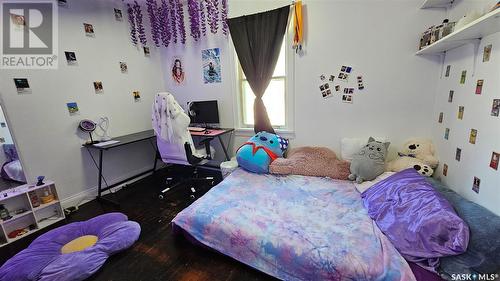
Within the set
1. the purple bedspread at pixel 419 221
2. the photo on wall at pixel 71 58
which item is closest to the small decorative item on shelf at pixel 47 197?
the photo on wall at pixel 71 58

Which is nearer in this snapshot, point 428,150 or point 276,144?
point 428,150

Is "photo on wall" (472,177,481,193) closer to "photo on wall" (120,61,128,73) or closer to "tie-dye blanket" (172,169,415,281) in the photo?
"tie-dye blanket" (172,169,415,281)

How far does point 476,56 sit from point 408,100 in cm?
77

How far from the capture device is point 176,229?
74.0 inches

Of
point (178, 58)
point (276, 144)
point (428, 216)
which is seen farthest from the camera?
point (178, 58)

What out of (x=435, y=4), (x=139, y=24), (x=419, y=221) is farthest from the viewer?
(x=139, y=24)

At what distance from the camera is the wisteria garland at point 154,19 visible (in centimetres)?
306

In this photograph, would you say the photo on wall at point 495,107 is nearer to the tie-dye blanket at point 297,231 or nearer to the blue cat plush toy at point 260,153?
the tie-dye blanket at point 297,231

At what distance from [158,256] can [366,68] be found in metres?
2.77

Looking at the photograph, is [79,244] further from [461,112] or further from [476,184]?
[461,112]

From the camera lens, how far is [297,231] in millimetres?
1500

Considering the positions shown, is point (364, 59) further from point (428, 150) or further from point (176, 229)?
point (176, 229)

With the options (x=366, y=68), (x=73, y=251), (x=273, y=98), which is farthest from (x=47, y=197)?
(x=366, y=68)

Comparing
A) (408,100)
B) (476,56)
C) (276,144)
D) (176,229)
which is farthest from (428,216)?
(176,229)
